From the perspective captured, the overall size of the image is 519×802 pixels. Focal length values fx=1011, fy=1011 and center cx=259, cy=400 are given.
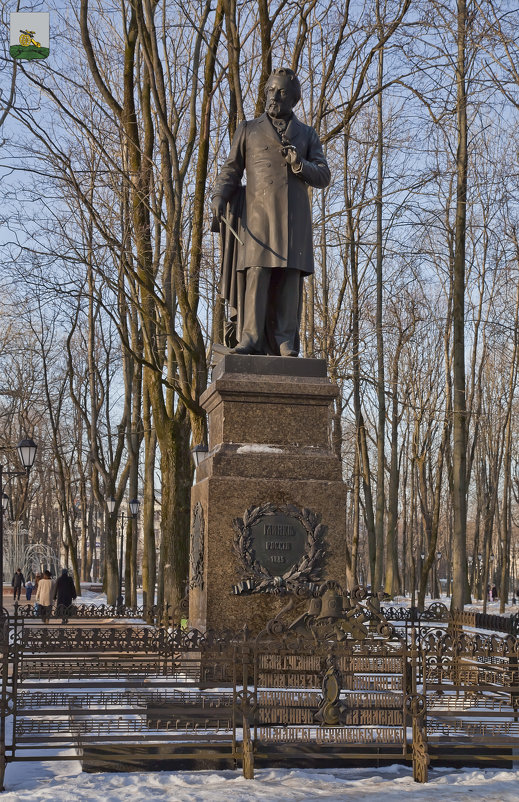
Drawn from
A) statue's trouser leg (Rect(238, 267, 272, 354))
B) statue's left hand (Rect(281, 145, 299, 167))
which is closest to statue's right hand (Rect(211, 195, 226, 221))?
statue's trouser leg (Rect(238, 267, 272, 354))

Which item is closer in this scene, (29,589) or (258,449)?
(258,449)

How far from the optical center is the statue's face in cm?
991

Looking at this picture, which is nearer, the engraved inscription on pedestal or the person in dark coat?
the engraved inscription on pedestal

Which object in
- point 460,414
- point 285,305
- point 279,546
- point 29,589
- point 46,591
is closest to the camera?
point 279,546

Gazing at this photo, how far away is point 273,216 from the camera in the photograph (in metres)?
9.92

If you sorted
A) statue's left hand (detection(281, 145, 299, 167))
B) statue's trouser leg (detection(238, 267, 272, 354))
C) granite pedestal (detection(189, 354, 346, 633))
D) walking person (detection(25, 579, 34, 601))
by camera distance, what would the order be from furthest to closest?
walking person (detection(25, 579, 34, 601)), statue's trouser leg (detection(238, 267, 272, 354)), statue's left hand (detection(281, 145, 299, 167)), granite pedestal (detection(189, 354, 346, 633))

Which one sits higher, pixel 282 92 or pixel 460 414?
pixel 282 92

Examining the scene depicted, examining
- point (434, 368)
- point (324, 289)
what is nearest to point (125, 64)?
point (324, 289)

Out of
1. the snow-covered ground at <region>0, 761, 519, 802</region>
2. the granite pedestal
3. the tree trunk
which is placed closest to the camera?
the snow-covered ground at <region>0, 761, 519, 802</region>

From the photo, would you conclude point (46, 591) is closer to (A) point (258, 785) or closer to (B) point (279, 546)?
(B) point (279, 546)

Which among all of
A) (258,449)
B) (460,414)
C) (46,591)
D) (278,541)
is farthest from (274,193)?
(46,591)

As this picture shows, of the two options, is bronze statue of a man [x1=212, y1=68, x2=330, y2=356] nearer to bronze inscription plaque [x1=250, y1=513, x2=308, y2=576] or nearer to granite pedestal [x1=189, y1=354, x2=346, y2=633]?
granite pedestal [x1=189, y1=354, x2=346, y2=633]

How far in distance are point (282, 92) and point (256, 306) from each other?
212cm

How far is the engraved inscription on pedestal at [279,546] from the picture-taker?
8789mm
